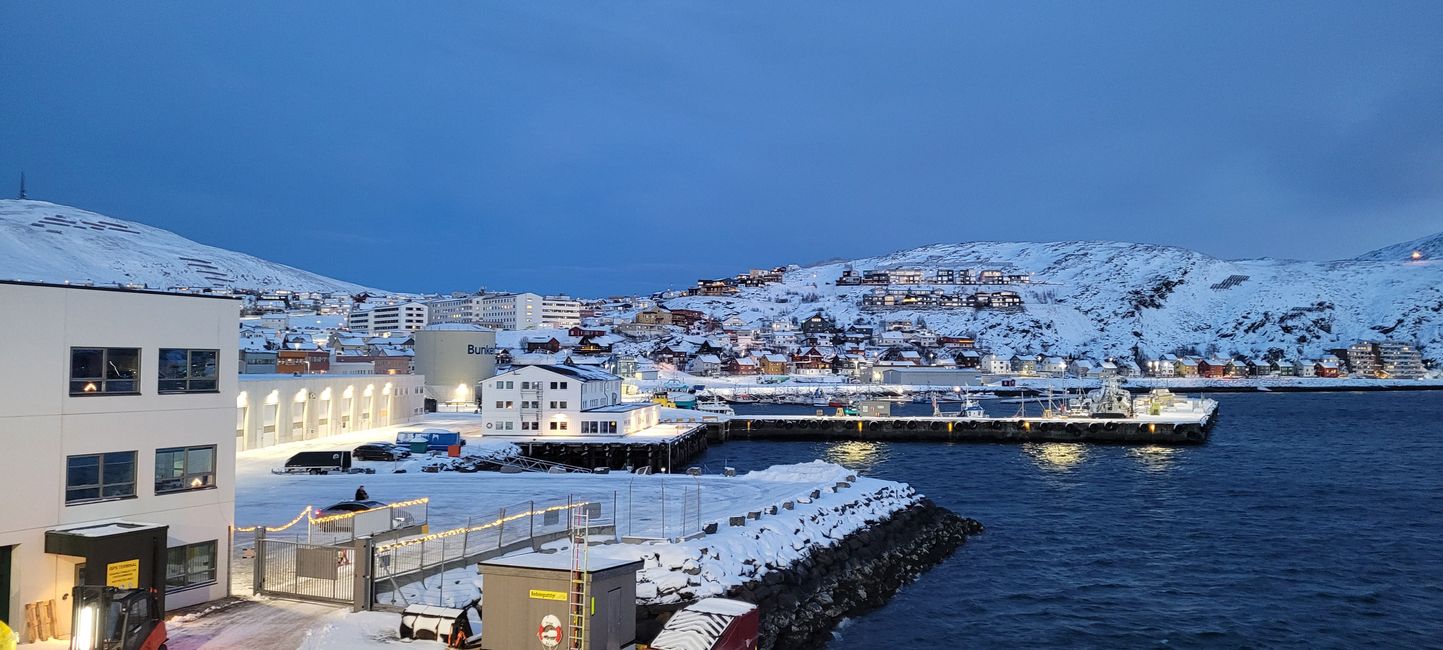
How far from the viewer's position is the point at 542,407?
5894 centimetres

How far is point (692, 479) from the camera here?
35.2 meters

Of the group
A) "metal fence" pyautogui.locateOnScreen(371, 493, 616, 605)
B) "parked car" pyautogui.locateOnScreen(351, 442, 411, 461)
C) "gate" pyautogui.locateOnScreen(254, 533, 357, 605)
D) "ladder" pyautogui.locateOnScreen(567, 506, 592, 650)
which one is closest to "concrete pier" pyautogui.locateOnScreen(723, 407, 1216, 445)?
"parked car" pyautogui.locateOnScreen(351, 442, 411, 461)

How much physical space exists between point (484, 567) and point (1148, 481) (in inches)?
1833

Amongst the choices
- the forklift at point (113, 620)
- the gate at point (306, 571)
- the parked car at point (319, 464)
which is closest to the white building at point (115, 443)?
the gate at point (306, 571)

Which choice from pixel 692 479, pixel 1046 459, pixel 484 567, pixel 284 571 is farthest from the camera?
pixel 1046 459

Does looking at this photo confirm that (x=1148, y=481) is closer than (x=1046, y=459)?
Yes

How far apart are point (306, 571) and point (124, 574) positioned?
3.17 m

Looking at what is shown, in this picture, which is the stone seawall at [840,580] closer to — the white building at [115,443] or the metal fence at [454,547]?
the metal fence at [454,547]

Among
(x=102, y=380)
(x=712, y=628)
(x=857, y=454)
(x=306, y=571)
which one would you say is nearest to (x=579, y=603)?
(x=712, y=628)

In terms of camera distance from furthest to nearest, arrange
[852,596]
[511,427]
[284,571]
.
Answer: [511,427] → [852,596] → [284,571]

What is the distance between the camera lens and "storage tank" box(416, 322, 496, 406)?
8462cm

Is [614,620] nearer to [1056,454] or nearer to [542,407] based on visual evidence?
[542,407]

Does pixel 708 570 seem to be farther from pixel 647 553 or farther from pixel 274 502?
pixel 274 502

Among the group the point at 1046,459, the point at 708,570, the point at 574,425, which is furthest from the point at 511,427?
the point at 708,570
